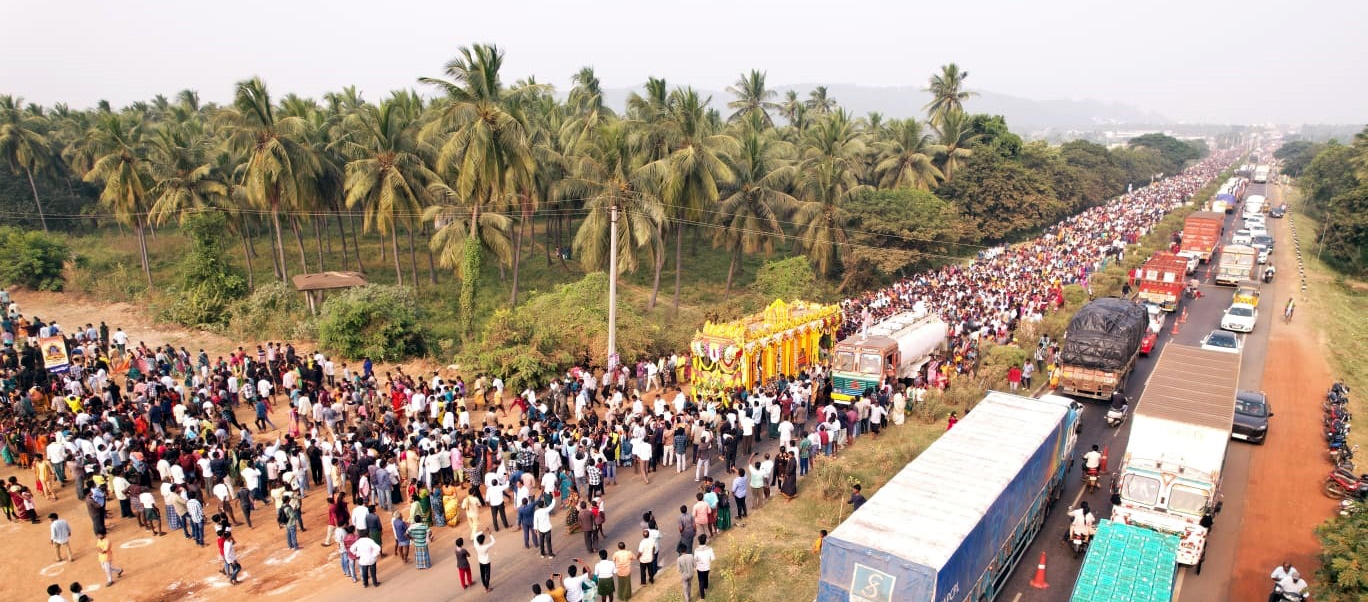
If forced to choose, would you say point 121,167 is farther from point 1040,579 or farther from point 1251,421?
point 1251,421

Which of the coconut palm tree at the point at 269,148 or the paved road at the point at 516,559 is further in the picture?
the coconut palm tree at the point at 269,148

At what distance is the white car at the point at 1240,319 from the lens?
29.8m

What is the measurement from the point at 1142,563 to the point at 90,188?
68335mm

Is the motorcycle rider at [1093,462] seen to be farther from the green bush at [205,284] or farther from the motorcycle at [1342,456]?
the green bush at [205,284]

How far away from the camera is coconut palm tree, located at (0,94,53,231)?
155ft

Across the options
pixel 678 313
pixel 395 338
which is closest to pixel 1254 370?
pixel 678 313

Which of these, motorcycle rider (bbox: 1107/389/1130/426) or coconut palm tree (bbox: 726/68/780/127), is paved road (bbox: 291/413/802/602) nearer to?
motorcycle rider (bbox: 1107/389/1130/426)

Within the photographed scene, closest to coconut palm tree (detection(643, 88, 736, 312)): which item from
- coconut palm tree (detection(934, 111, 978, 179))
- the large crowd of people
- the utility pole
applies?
the utility pole

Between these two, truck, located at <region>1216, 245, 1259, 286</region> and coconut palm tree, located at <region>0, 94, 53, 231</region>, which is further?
coconut palm tree, located at <region>0, 94, 53, 231</region>

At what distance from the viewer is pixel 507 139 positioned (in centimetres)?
2936

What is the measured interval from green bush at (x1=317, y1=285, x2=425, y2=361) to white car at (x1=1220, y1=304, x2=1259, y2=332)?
30795 millimetres

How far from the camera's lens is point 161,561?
1377cm

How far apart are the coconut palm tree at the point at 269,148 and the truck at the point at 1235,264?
145 feet

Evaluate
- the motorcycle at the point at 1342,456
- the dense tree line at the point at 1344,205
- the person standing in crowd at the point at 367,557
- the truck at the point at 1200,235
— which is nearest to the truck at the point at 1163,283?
the truck at the point at 1200,235
